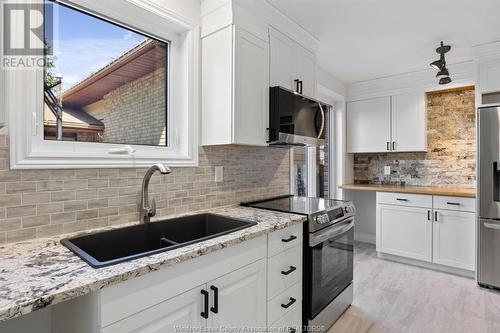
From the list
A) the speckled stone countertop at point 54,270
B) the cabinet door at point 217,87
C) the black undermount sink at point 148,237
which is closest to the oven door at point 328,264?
the black undermount sink at point 148,237

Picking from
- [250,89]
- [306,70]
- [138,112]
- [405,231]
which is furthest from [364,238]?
[138,112]

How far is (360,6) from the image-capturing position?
212 cm

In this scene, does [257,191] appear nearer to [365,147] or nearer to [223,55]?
[223,55]

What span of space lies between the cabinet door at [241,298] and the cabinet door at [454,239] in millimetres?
2560

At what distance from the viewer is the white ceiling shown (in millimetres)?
2119

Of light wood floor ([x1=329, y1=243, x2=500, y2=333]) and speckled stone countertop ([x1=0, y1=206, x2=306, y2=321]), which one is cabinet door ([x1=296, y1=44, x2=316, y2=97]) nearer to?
speckled stone countertop ([x1=0, y1=206, x2=306, y2=321])

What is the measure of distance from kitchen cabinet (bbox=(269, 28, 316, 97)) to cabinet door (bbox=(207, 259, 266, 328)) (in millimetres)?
1403

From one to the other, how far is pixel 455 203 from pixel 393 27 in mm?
1955

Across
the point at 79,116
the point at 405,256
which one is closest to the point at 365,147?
the point at 405,256

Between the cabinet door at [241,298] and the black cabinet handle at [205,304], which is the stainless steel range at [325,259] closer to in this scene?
the cabinet door at [241,298]

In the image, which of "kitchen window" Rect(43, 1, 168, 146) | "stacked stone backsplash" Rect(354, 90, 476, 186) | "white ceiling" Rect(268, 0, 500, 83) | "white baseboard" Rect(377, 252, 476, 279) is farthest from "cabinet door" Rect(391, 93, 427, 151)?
"kitchen window" Rect(43, 1, 168, 146)

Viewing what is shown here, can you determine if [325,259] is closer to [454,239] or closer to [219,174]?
[219,174]

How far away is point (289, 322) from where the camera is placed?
→ 1746 millimetres

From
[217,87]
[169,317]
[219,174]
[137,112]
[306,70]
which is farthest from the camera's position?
[306,70]
